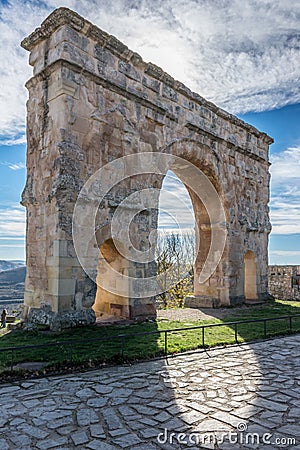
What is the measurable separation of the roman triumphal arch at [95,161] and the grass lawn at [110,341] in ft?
2.08

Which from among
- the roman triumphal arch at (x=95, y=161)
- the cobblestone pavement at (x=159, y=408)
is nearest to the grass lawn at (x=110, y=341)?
the cobblestone pavement at (x=159, y=408)

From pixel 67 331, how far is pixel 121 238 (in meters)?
2.72

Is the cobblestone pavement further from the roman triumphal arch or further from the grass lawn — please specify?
the roman triumphal arch

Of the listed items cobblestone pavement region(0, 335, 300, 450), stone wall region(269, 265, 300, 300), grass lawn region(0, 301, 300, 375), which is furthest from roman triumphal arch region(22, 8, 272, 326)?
stone wall region(269, 265, 300, 300)

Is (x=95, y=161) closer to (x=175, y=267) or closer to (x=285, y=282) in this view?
(x=285, y=282)

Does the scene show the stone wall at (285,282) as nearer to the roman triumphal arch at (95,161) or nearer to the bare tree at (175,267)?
the bare tree at (175,267)

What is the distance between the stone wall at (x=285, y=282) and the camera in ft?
59.4

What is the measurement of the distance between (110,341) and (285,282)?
13532 mm

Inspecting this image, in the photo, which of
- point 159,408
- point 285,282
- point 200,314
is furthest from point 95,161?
point 285,282

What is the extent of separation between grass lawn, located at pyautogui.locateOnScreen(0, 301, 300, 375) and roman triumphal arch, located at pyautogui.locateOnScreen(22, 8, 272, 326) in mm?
633

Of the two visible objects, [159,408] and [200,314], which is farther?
[200,314]

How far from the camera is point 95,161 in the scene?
9164mm

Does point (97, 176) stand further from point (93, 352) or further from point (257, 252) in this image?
point (257, 252)

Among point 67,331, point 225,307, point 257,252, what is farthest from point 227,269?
point 67,331
